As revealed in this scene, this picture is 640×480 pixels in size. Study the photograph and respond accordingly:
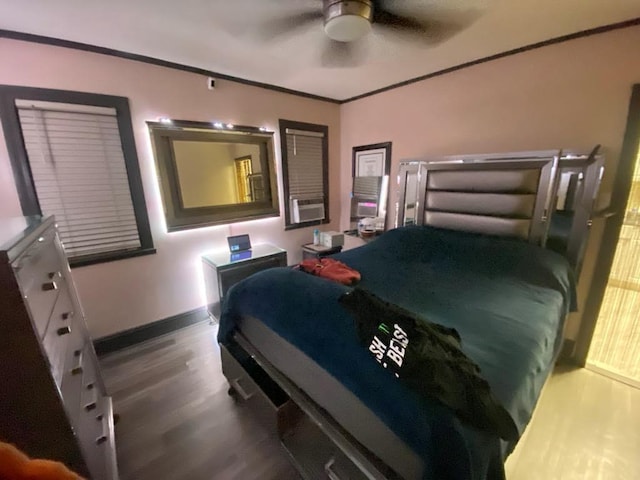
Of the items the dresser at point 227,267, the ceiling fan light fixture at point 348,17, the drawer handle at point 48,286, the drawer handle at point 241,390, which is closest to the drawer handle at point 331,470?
the drawer handle at point 241,390

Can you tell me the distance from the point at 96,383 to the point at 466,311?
2081mm

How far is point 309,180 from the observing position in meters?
3.50

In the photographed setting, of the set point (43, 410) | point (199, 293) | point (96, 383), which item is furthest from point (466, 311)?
point (199, 293)

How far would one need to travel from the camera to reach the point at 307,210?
3541 mm

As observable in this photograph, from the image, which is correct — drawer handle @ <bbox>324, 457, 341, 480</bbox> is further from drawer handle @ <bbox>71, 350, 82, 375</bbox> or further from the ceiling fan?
the ceiling fan

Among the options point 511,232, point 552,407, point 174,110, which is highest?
point 174,110

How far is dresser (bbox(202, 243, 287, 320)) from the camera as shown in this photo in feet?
8.37

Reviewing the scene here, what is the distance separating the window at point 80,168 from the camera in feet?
6.12

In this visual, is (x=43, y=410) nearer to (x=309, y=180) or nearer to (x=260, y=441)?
(x=260, y=441)

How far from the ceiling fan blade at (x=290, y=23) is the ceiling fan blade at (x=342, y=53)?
159 mm

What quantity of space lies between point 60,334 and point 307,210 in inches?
107

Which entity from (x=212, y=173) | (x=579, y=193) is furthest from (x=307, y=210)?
(x=579, y=193)

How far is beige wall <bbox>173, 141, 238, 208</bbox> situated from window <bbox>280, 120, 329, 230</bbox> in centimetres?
65

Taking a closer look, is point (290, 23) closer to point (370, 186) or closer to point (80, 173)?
point (80, 173)
